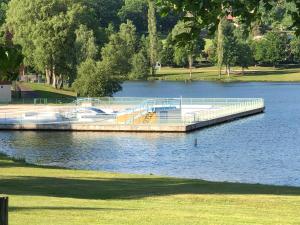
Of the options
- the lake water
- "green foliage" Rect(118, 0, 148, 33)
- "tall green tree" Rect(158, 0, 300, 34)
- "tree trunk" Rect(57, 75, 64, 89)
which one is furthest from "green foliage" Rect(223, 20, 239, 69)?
"tall green tree" Rect(158, 0, 300, 34)

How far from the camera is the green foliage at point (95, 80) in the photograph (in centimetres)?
7200

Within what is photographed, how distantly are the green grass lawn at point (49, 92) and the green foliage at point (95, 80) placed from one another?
3.64 metres

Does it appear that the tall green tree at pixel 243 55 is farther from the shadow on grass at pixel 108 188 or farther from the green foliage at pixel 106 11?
the shadow on grass at pixel 108 188

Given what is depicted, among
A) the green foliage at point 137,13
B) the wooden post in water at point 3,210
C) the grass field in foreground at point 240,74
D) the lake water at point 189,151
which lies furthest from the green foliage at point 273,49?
the wooden post in water at point 3,210

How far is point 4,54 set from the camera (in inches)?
339

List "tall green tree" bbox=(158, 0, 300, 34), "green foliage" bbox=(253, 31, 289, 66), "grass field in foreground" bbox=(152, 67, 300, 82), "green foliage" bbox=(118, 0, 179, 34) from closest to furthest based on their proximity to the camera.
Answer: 1. "tall green tree" bbox=(158, 0, 300, 34)
2. "grass field in foreground" bbox=(152, 67, 300, 82)
3. "green foliage" bbox=(253, 31, 289, 66)
4. "green foliage" bbox=(118, 0, 179, 34)

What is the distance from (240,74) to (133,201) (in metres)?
122

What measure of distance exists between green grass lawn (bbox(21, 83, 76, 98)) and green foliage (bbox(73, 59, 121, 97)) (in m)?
3.64

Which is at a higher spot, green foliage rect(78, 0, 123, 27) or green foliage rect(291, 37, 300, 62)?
green foliage rect(78, 0, 123, 27)

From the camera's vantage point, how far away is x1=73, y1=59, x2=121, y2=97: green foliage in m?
72.0

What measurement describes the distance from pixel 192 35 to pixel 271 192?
13066 mm

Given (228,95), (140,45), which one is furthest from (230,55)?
(228,95)

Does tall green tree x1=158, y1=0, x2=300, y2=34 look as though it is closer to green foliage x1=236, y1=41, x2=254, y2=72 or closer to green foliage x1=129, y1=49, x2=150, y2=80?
green foliage x1=129, y1=49, x2=150, y2=80

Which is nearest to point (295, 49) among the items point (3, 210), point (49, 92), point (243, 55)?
point (243, 55)
